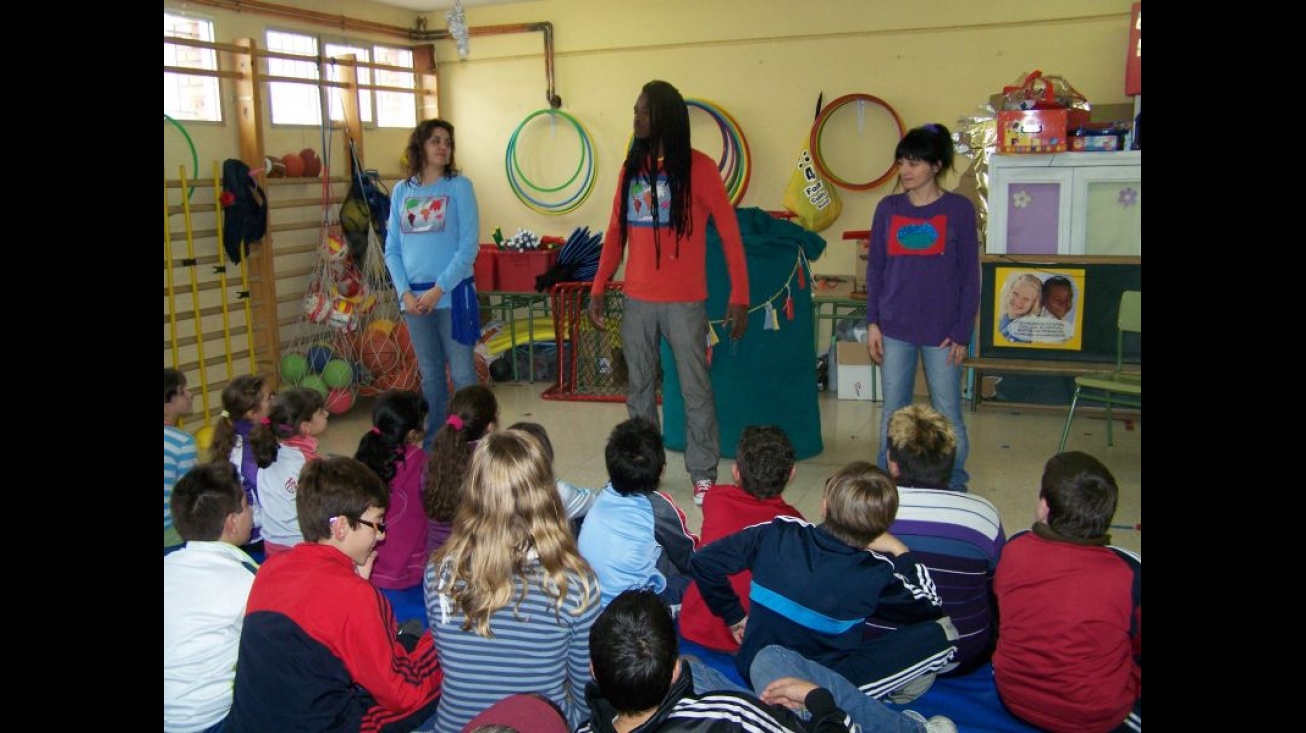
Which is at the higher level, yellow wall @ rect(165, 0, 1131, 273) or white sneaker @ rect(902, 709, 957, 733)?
yellow wall @ rect(165, 0, 1131, 273)

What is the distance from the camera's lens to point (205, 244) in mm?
6254

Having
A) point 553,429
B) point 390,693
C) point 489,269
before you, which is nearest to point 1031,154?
point 553,429

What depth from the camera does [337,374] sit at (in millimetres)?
6094

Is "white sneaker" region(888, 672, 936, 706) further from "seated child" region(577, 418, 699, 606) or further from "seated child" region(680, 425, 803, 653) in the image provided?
"seated child" region(577, 418, 699, 606)

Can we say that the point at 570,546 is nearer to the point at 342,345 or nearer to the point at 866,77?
the point at 342,345

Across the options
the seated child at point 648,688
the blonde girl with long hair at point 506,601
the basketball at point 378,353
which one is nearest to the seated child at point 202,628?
the blonde girl with long hair at point 506,601

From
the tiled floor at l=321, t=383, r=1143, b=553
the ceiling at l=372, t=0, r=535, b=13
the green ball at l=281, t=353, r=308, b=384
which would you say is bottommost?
the tiled floor at l=321, t=383, r=1143, b=553

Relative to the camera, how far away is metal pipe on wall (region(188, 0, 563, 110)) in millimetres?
6703

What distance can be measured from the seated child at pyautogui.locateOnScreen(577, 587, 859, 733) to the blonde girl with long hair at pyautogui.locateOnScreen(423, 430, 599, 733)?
0.41 meters

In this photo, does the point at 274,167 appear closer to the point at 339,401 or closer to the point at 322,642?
the point at 339,401

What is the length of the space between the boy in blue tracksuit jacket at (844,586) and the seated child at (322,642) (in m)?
0.74

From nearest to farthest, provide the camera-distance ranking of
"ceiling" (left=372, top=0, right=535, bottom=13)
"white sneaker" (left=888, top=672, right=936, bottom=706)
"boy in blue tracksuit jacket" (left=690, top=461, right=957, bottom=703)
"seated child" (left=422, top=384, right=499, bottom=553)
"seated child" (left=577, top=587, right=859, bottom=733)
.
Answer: "seated child" (left=577, top=587, right=859, bottom=733) → "boy in blue tracksuit jacket" (left=690, top=461, right=957, bottom=703) → "white sneaker" (left=888, top=672, right=936, bottom=706) → "seated child" (left=422, top=384, right=499, bottom=553) → "ceiling" (left=372, top=0, right=535, bottom=13)

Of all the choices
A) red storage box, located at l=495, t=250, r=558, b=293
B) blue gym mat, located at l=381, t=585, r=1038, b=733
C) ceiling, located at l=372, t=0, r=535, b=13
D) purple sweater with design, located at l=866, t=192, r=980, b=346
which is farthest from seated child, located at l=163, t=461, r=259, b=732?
ceiling, located at l=372, t=0, r=535, b=13
